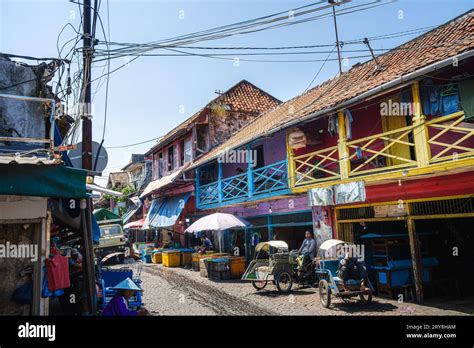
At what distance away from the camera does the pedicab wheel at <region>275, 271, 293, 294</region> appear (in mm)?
11086

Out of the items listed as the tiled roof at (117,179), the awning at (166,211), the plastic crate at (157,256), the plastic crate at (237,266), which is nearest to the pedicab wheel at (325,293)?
the plastic crate at (237,266)

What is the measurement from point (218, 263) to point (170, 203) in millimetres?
8765

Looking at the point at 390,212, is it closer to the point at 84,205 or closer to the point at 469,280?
the point at 469,280

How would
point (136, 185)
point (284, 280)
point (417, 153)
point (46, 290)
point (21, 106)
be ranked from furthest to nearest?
1. point (136, 185)
2. point (284, 280)
3. point (21, 106)
4. point (417, 153)
5. point (46, 290)

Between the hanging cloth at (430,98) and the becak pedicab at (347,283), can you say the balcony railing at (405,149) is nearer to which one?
the hanging cloth at (430,98)

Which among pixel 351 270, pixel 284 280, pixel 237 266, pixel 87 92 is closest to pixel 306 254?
pixel 284 280

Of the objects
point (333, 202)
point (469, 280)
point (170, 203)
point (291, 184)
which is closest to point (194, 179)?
point (170, 203)

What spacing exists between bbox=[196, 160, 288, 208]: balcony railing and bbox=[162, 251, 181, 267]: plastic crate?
121 inches

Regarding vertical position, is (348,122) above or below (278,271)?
above

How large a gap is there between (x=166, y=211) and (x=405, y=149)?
14888mm

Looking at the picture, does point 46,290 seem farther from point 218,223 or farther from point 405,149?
point 405,149

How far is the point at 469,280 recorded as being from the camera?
10.5m

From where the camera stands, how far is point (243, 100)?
76.5 feet

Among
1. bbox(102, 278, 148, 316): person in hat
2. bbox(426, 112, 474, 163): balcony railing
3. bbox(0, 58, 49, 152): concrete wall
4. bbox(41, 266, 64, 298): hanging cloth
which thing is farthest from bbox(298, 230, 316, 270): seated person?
bbox(0, 58, 49, 152): concrete wall
